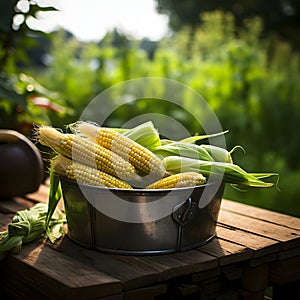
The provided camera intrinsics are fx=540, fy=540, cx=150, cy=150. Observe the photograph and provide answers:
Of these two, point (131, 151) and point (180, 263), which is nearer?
point (180, 263)

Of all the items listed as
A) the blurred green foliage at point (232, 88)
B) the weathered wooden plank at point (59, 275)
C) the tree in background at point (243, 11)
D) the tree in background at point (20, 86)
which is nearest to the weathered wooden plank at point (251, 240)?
the weathered wooden plank at point (59, 275)

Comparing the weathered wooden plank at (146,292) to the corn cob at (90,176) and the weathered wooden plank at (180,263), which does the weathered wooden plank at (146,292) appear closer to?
the weathered wooden plank at (180,263)

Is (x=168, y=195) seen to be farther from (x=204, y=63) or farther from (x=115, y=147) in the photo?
(x=204, y=63)

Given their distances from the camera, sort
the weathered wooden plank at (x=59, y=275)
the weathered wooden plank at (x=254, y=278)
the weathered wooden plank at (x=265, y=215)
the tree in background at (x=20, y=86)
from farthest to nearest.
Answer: the tree in background at (x=20, y=86)
the weathered wooden plank at (x=265, y=215)
the weathered wooden plank at (x=254, y=278)
the weathered wooden plank at (x=59, y=275)

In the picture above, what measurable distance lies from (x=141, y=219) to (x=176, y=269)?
165 millimetres

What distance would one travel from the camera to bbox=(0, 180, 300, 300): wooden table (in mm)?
1357

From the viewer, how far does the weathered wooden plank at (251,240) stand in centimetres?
162

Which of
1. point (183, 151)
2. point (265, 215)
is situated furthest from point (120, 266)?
point (265, 215)

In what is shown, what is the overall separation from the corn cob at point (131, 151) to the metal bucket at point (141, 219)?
14 cm

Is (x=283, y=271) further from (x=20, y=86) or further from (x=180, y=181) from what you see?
(x=20, y=86)

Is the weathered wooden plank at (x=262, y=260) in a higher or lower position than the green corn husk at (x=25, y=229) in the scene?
lower

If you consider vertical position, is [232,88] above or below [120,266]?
above

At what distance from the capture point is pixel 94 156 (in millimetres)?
1554

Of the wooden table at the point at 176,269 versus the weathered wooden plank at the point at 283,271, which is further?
the weathered wooden plank at the point at 283,271
